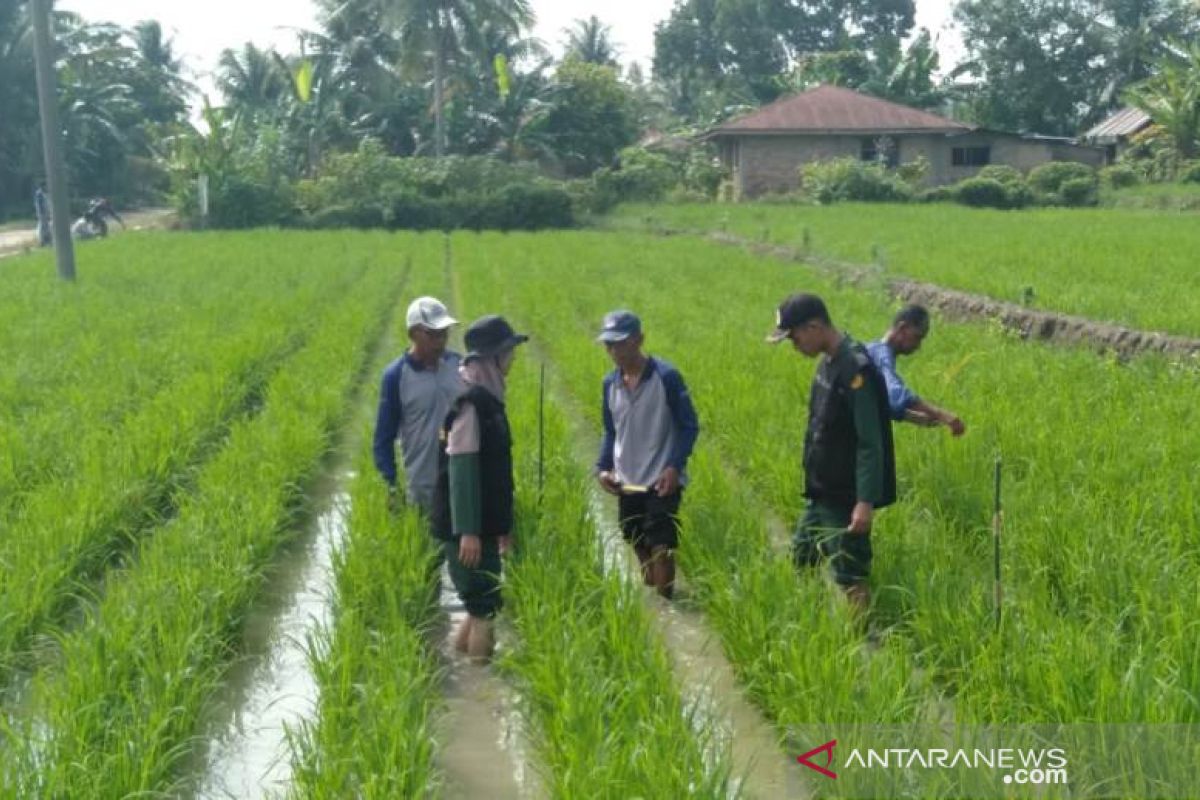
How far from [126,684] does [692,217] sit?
2522 centimetres

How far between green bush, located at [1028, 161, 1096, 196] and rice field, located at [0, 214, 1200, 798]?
77.1 ft

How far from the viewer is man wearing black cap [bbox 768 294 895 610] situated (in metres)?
3.93

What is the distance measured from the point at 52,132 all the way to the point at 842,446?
13.3 metres

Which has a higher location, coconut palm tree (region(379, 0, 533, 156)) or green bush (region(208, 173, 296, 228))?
coconut palm tree (region(379, 0, 533, 156))

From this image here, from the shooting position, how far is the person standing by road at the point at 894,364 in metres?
4.39

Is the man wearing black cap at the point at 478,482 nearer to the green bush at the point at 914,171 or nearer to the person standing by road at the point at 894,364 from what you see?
the person standing by road at the point at 894,364

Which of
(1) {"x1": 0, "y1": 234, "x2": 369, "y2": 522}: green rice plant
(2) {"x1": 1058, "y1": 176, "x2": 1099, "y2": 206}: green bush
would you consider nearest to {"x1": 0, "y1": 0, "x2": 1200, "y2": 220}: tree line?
(2) {"x1": 1058, "y1": 176, "x2": 1099, "y2": 206}: green bush

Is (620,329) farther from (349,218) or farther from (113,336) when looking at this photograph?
(349,218)

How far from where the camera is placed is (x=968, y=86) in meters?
44.2

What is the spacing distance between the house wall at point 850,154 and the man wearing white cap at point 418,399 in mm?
32032

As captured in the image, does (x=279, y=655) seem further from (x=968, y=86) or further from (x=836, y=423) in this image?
(x=968, y=86)

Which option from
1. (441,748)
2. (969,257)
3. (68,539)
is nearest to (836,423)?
(441,748)

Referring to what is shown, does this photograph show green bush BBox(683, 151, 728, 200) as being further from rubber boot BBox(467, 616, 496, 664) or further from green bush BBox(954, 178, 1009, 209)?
rubber boot BBox(467, 616, 496, 664)

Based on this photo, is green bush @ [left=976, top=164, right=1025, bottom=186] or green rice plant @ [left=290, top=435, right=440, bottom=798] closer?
green rice plant @ [left=290, top=435, right=440, bottom=798]
